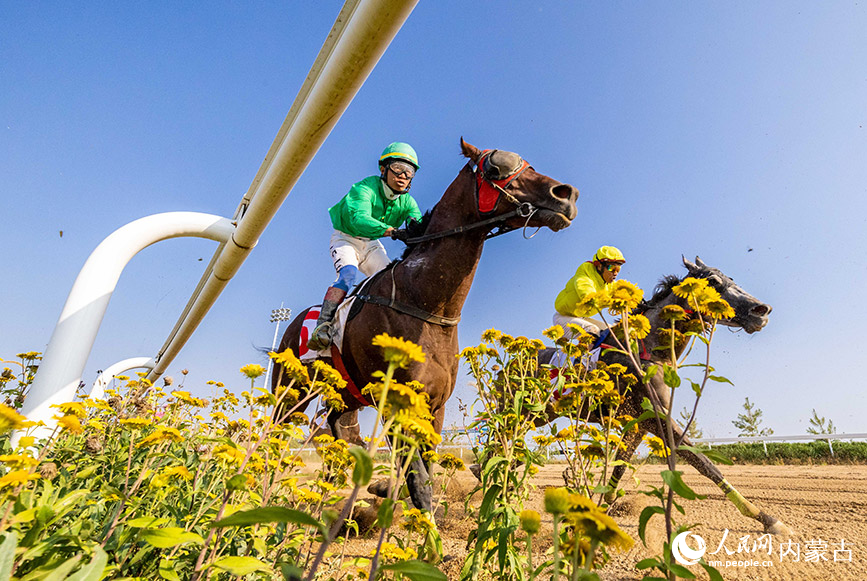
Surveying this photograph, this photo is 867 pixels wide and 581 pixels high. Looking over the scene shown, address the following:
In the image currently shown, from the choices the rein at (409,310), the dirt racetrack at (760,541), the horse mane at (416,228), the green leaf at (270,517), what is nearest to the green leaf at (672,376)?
the green leaf at (270,517)

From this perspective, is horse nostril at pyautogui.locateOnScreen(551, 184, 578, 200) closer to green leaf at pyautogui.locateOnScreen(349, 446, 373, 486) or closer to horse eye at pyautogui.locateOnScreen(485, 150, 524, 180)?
horse eye at pyautogui.locateOnScreen(485, 150, 524, 180)

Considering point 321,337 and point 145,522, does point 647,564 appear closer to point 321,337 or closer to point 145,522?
point 145,522

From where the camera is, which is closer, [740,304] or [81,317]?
[81,317]

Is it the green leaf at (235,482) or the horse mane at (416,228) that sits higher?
the horse mane at (416,228)

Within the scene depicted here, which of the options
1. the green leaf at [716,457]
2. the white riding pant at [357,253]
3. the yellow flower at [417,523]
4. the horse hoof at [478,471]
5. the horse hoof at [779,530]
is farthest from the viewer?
the white riding pant at [357,253]

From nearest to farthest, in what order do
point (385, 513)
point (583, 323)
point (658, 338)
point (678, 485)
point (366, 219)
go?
point (385, 513) < point (678, 485) < point (366, 219) < point (658, 338) < point (583, 323)

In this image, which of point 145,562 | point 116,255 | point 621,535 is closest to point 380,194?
point 116,255

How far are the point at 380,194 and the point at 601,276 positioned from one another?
3.37 m

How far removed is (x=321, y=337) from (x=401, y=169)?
6.52 ft

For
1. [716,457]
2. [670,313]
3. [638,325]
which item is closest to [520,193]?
[638,325]

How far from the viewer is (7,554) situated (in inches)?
35.2

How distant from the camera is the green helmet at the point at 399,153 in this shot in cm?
460

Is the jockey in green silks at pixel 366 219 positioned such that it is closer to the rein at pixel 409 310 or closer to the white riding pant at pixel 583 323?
the rein at pixel 409 310

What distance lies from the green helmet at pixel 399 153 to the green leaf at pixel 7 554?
422 centimetres
